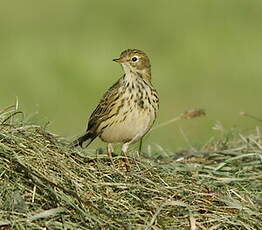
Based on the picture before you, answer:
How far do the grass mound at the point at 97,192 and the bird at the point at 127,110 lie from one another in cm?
139

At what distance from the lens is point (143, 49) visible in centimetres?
1980

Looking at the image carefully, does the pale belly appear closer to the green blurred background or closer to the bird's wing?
the bird's wing

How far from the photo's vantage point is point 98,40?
64.7ft

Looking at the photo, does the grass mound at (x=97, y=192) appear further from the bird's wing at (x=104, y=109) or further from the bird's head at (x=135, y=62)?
the bird's head at (x=135, y=62)

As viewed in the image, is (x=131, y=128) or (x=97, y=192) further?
(x=131, y=128)

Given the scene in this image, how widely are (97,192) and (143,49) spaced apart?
12.6m

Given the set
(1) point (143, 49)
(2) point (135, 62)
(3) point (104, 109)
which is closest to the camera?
(3) point (104, 109)

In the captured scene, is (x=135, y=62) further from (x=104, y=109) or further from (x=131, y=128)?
(x=131, y=128)

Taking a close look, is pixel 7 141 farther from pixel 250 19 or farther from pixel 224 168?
pixel 250 19

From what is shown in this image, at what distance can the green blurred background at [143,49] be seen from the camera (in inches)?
647

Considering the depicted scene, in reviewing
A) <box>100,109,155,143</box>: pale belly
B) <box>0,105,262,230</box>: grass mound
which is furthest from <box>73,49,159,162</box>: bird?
<box>0,105,262,230</box>: grass mound

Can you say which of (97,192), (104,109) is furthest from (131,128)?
(97,192)

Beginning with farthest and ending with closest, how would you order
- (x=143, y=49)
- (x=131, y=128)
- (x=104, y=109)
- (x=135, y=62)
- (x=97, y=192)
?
1. (x=143, y=49)
2. (x=135, y=62)
3. (x=104, y=109)
4. (x=131, y=128)
5. (x=97, y=192)

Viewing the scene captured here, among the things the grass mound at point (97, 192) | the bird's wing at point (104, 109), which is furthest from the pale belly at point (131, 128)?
the grass mound at point (97, 192)
